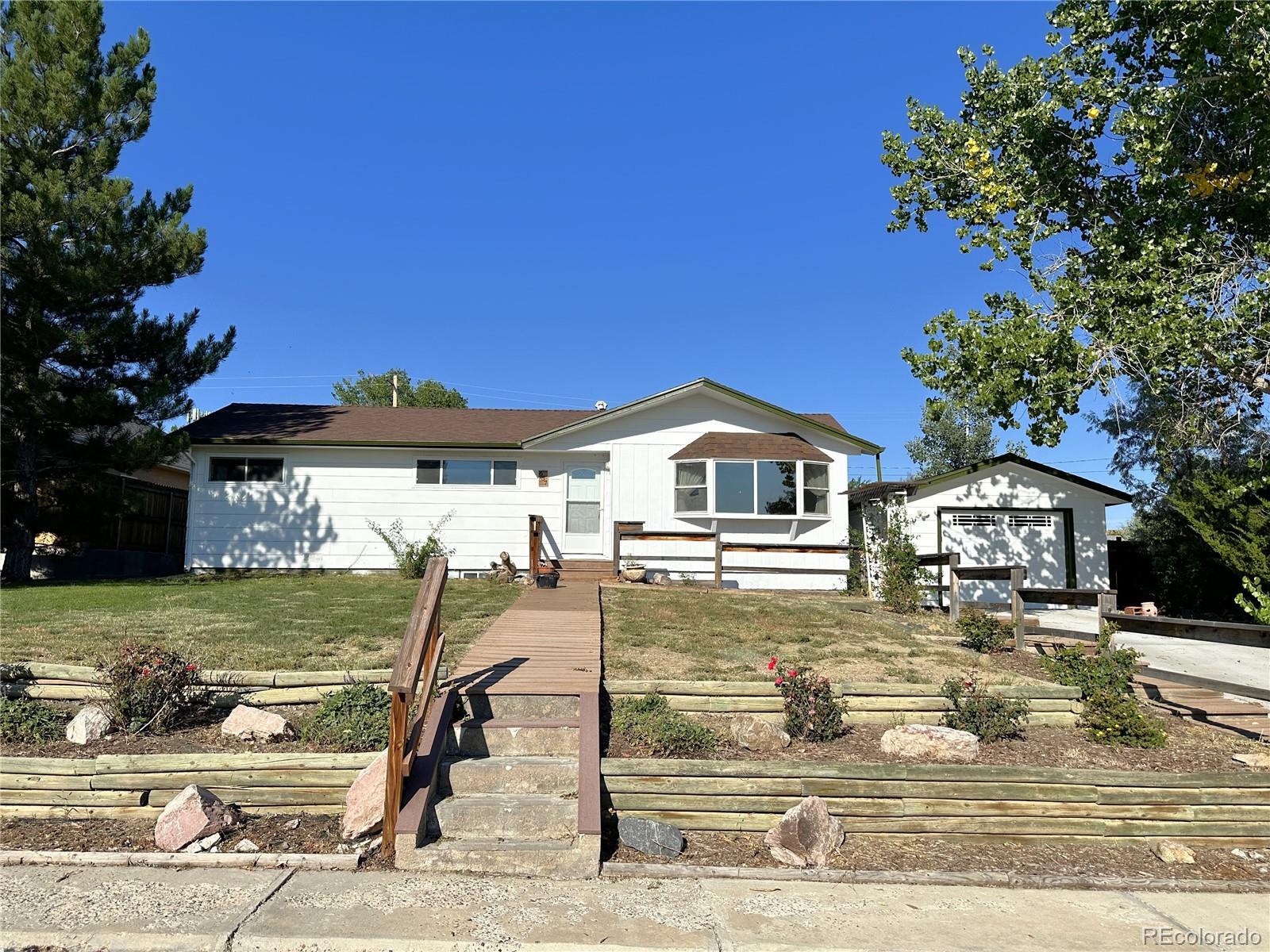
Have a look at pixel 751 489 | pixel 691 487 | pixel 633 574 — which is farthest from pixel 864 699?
pixel 691 487

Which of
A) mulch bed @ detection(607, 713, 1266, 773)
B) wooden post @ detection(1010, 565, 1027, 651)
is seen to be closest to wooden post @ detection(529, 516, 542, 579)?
wooden post @ detection(1010, 565, 1027, 651)

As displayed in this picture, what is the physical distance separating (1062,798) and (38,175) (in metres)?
18.5

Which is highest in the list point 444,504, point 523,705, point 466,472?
point 466,472

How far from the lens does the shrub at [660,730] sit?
5984mm

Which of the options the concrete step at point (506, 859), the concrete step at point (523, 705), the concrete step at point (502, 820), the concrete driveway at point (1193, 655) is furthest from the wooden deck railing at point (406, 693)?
the concrete driveway at point (1193, 655)

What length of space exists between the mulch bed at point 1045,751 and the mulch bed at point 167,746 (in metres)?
2.48

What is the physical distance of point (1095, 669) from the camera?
7184mm

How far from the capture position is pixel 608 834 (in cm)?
504

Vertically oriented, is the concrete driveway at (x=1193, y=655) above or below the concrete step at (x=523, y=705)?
below

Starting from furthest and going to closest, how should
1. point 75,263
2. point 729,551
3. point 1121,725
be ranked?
point 729,551 → point 75,263 → point 1121,725

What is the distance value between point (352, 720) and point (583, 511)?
11.5 meters

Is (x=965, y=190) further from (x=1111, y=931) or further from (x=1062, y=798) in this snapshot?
(x=1111, y=931)

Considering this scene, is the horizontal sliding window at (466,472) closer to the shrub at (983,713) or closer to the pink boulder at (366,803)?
the shrub at (983,713)

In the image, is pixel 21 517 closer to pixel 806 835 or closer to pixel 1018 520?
pixel 806 835
